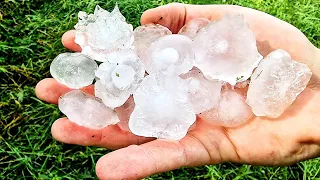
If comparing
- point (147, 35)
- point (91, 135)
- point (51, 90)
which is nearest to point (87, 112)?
point (91, 135)

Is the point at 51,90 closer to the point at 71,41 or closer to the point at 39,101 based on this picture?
the point at 71,41

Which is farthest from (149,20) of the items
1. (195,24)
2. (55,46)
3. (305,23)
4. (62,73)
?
(305,23)

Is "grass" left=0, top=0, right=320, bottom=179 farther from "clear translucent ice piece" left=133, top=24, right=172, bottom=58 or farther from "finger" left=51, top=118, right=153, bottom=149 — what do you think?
"clear translucent ice piece" left=133, top=24, right=172, bottom=58

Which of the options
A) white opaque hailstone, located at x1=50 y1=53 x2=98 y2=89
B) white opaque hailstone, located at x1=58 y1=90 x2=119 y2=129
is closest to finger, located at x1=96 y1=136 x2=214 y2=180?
white opaque hailstone, located at x1=58 y1=90 x2=119 y2=129

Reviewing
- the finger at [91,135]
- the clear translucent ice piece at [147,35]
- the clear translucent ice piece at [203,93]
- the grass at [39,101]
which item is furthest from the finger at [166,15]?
the grass at [39,101]

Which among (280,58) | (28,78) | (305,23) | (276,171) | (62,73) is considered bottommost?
(276,171)

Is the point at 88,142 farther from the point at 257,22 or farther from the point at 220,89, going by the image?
the point at 257,22

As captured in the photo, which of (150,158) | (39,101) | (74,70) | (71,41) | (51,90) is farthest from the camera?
(39,101)
